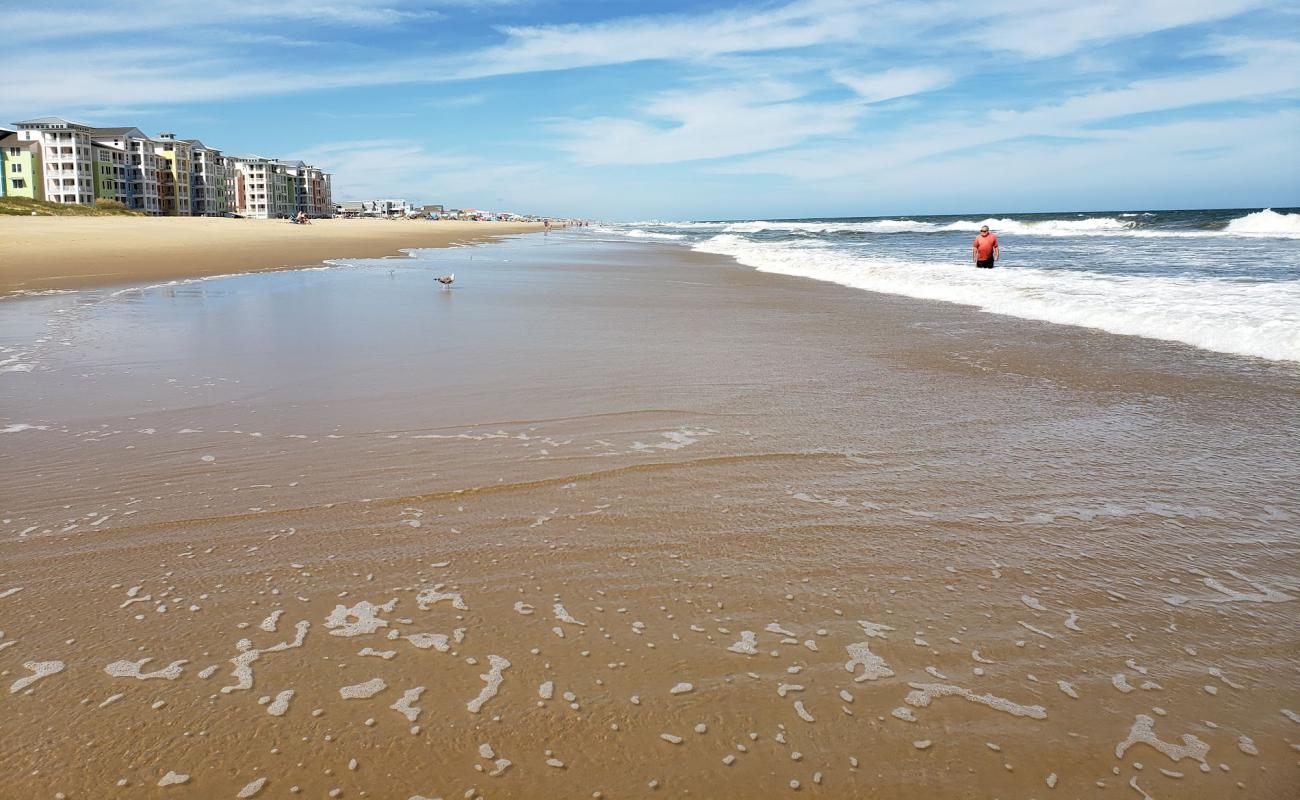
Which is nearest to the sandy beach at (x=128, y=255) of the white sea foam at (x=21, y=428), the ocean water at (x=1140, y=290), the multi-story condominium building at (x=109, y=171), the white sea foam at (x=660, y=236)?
the white sea foam at (x=21, y=428)

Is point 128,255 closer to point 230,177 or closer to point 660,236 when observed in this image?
point 660,236

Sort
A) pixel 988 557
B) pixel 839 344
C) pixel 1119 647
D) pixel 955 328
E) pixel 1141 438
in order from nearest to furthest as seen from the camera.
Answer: pixel 1119 647
pixel 988 557
pixel 1141 438
pixel 839 344
pixel 955 328

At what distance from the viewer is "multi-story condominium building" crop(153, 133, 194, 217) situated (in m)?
89.3

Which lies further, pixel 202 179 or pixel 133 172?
pixel 202 179

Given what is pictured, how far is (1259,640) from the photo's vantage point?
2.82 meters

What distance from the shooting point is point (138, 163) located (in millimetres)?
86312

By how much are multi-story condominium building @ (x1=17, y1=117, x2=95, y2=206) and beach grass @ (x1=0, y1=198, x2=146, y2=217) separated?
56.2ft

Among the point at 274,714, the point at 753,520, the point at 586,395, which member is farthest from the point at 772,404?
the point at 274,714

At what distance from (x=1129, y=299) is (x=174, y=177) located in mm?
101761

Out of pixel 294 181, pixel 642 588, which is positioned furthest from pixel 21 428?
pixel 294 181

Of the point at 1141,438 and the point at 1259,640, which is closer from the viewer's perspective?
the point at 1259,640

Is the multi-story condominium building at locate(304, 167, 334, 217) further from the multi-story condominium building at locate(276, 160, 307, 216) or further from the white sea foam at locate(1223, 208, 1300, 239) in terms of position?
the white sea foam at locate(1223, 208, 1300, 239)

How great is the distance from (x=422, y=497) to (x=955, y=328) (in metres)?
8.63

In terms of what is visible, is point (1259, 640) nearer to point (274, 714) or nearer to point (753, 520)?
point (753, 520)
